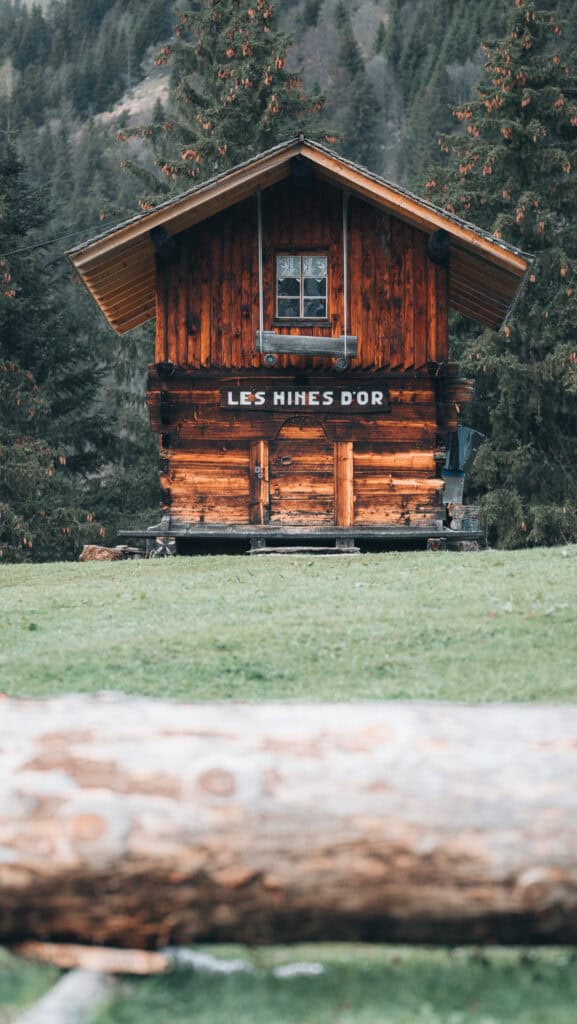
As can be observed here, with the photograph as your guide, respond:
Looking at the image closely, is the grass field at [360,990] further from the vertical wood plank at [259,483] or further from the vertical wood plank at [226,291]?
the vertical wood plank at [226,291]

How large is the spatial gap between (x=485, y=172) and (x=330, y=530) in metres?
Answer: 18.3

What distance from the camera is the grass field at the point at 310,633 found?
823 cm

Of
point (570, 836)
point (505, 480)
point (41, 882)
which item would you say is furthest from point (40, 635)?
point (505, 480)

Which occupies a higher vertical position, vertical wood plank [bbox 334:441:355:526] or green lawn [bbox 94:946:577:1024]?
vertical wood plank [bbox 334:441:355:526]

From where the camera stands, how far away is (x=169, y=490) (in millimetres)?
21094

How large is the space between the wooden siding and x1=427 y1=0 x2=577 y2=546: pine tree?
12.5 m

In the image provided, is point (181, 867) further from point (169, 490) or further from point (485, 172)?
point (485, 172)

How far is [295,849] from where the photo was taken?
411 cm

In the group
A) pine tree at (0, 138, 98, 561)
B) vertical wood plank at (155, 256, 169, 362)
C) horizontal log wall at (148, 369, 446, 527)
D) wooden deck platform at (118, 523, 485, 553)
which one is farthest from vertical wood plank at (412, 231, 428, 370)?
pine tree at (0, 138, 98, 561)

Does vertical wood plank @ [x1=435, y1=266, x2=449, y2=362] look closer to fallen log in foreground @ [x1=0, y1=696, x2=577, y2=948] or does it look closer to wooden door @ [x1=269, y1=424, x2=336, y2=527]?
wooden door @ [x1=269, y1=424, x2=336, y2=527]

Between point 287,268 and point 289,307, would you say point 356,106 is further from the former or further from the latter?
point 289,307

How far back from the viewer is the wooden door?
20953 millimetres


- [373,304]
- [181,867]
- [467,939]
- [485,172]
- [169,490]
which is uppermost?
[485,172]

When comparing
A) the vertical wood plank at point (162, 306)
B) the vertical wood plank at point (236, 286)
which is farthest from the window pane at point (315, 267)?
the vertical wood plank at point (162, 306)
